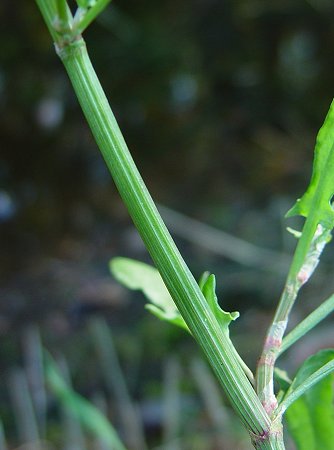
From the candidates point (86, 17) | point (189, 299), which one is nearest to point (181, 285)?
point (189, 299)

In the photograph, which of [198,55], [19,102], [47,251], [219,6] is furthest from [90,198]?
[219,6]

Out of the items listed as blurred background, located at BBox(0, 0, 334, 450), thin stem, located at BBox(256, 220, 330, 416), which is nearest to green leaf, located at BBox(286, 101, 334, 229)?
thin stem, located at BBox(256, 220, 330, 416)

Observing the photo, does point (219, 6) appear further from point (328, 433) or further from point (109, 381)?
point (328, 433)

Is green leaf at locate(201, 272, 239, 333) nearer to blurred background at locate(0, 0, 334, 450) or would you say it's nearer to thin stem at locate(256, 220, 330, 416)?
thin stem at locate(256, 220, 330, 416)

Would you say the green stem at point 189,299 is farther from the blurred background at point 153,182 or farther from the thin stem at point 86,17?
the blurred background at point 153,182

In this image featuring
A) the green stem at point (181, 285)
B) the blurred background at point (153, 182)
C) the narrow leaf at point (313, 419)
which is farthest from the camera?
the blurred background at point (153, 182)

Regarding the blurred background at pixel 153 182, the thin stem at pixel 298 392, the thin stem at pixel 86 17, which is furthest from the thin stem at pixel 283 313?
the blurred background at pixel 153 182
